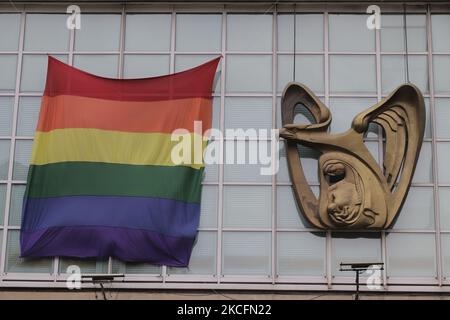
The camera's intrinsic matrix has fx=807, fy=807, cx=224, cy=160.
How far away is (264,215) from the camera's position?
15.2m

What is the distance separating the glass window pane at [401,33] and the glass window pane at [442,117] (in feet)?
3.68

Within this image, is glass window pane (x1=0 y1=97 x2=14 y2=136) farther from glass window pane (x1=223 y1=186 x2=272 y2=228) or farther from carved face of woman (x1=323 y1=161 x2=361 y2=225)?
carved face of woman (x1=323 y1=161 x2=361 y2=225)

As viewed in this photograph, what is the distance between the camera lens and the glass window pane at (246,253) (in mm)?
14938

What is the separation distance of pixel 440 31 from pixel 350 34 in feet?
5.83

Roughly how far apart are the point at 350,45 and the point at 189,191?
14.2 ft

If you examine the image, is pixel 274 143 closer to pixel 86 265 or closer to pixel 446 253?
pixel 446 253

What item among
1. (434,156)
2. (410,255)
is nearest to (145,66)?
(434,156)

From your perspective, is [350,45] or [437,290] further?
[350,45]

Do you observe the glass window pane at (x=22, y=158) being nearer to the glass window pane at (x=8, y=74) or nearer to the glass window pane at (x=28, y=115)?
the glass window pane at (x=28, y=115)

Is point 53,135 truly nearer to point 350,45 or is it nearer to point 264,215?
point 264,215

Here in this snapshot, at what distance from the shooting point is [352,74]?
51.9 feet

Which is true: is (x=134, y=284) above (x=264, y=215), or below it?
below
